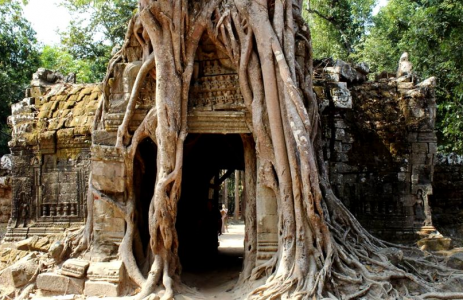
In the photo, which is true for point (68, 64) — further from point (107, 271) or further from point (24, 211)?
point (107, 271)

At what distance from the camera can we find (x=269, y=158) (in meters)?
5.05

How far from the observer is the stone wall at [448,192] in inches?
315

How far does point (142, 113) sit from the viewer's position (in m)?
5.42

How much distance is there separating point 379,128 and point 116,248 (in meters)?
4.06

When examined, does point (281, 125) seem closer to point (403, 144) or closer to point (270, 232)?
point (270, 232)

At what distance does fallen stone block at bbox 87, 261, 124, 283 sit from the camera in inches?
194

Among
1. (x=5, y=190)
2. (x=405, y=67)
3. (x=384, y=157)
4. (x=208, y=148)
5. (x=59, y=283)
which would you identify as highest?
(x=405, y=67)

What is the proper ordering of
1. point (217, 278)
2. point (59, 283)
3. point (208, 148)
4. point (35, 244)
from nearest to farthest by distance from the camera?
point (59, 283) → point (217, 278) → point (35, 244) → point (208, 148)

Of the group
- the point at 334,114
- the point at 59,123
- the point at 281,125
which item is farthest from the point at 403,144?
the point at 59,123

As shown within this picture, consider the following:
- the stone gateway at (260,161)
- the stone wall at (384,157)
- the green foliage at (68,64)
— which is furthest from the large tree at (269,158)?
the green foliage at (68,64)

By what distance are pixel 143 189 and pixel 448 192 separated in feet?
18.0

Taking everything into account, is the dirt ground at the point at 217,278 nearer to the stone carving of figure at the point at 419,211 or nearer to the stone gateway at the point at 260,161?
the stone gateway at the point at 260,161

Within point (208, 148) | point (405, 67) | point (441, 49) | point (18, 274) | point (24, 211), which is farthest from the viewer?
point (441, 49)

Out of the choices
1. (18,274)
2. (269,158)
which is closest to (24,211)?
(18,274)
